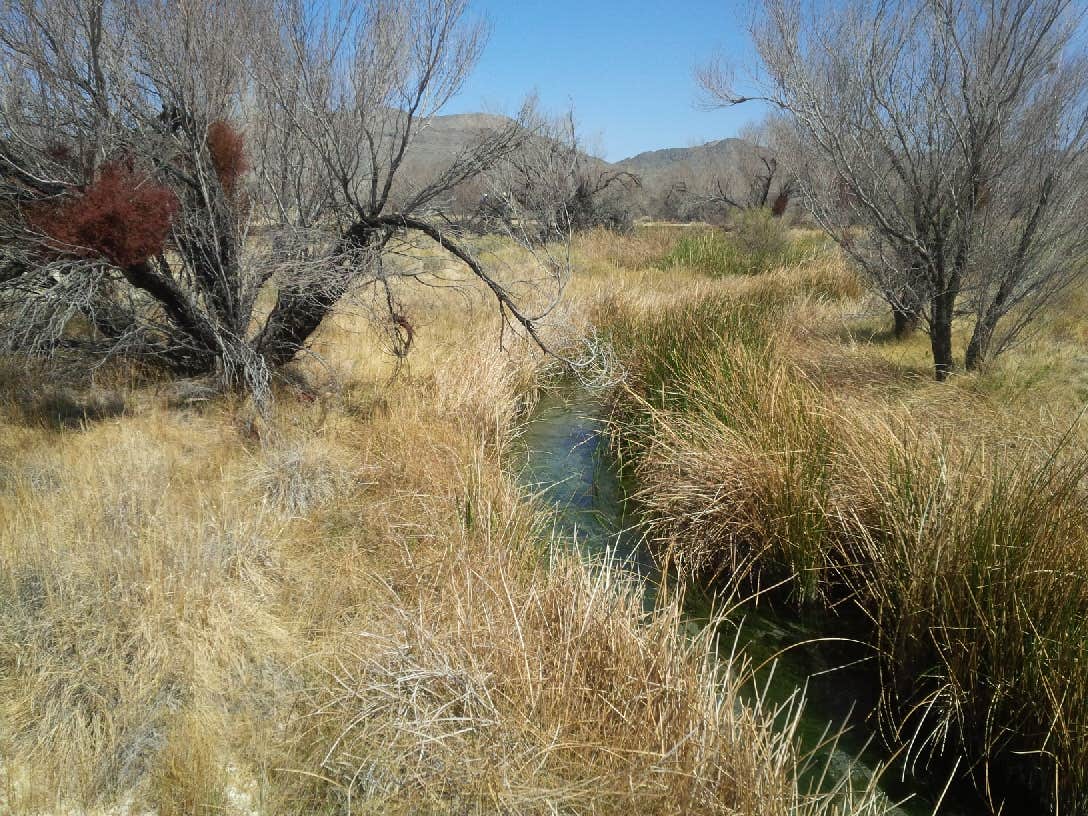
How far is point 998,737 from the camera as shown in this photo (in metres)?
2.49

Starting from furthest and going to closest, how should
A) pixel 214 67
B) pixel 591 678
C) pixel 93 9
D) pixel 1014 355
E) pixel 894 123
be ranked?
pixel 1014 355
pixel 894 123
pixel 214 67
pixel 93 9
pixel 591 678

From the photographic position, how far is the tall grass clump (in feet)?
8.21

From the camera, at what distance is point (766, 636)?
3.56 meters

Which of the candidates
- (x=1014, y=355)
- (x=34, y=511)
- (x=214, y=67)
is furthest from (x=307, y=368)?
(x=1014, y=355)

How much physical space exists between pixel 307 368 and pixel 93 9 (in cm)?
295

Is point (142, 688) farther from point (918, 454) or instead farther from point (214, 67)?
point (214, 67)

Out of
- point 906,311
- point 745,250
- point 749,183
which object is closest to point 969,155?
point 906,311

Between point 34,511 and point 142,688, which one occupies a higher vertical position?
point 34,511

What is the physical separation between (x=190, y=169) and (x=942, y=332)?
6.53 metres

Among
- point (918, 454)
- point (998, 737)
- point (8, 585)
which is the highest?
point (918, 454)

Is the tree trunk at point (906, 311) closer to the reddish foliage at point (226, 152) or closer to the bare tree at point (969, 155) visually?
the bare tree at point (969, 155)

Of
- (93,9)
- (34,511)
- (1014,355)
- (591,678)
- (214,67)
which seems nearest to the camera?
(591,678)

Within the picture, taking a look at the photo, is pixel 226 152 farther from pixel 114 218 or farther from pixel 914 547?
pixel 914 547

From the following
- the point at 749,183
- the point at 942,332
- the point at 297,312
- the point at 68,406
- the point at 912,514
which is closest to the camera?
the point at 912,514
